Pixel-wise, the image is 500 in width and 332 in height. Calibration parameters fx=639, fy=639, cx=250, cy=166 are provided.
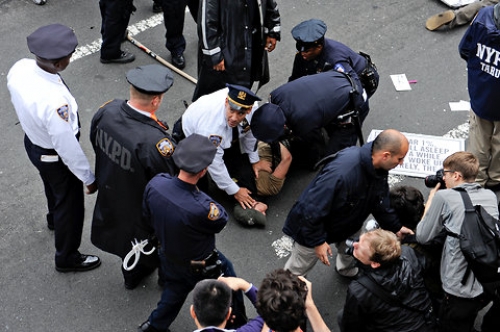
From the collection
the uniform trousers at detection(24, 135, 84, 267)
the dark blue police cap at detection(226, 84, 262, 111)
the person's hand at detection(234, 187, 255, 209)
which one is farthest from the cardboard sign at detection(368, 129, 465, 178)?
the uniform trousers at detection(24, 135, 84, 267)

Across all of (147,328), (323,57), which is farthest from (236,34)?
(147,328)

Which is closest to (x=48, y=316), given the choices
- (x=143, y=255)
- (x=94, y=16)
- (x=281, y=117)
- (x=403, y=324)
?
(x=143, y=255)

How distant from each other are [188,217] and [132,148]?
2.19ft

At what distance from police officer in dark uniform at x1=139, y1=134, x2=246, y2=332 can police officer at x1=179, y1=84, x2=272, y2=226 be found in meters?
0.87

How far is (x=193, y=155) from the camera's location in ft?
13.1

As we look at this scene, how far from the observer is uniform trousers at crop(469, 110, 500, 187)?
572 cm

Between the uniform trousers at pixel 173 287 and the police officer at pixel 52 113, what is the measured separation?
2.95 ft

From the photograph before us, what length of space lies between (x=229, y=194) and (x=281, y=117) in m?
0.89

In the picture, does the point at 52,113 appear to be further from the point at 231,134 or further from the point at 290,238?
the point at 290,238

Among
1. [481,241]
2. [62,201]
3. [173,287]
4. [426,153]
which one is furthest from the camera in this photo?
[426,153]

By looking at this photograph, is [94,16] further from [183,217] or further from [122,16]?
[183,217]

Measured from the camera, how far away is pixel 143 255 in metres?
4.77

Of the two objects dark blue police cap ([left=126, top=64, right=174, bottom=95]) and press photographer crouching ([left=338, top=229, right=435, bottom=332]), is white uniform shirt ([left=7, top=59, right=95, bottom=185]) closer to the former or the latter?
dark blue police cap ([left=126, top=64, right=174, bottom=95])

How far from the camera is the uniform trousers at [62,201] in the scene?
468 centimetres
